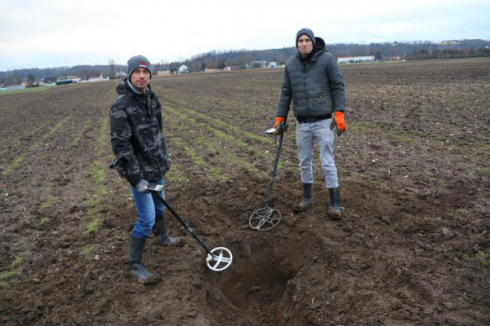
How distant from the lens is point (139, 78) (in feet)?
Result: 12.3

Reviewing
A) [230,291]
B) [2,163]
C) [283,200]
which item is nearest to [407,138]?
[283,200]

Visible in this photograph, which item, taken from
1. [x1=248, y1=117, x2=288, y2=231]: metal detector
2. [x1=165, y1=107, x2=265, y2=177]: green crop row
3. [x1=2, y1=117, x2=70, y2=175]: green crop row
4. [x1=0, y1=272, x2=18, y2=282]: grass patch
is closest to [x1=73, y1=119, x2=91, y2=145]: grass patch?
[x1=2, y1=117, x2=70, y2=175]: green crop row

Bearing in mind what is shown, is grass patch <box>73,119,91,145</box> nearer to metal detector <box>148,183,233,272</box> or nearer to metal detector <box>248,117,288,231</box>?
metal detector <box>248,117,288,231</box>

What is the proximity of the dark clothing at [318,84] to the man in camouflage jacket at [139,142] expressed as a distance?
207cm

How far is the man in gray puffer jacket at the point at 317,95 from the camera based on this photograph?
15.7ft

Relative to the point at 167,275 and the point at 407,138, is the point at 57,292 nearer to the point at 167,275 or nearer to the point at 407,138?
the point at 167,275

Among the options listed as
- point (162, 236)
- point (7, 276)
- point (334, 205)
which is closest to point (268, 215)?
point (334, 205)

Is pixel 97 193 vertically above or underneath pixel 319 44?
underneath

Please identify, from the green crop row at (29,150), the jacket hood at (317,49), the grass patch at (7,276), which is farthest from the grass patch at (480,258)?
the green crop row at (29,150)

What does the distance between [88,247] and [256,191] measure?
2.97 meters

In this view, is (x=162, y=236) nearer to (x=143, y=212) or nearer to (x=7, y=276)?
(x=143, y=212)

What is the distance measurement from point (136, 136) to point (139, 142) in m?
0.08

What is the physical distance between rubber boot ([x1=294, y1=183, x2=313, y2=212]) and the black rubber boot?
2.52 metres

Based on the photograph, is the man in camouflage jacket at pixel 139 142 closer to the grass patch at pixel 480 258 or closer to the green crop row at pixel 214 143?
the green crop row at pixel 214 143
